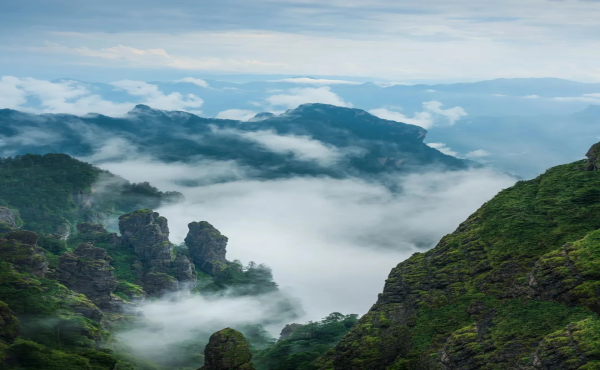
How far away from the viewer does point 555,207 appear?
96.1m

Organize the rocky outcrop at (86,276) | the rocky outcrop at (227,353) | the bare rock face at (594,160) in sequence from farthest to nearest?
the rocky outcrop at (86,276), the bare rock face at (594,160), the rocky outcrop at (227,353)

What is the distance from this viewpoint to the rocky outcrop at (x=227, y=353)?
101844 mm

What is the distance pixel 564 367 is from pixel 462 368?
555 inches

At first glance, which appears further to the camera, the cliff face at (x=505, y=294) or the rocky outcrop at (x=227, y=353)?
the rocky outcrop at (x=227, y=353)

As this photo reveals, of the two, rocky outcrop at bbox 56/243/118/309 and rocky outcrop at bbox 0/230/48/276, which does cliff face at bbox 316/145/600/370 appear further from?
rocky outcrop at bbox 56/243/118/309

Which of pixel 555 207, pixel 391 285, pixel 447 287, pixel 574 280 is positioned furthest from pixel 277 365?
pixel 574 280

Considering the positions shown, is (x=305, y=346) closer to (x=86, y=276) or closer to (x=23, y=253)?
(x=86, y=276)

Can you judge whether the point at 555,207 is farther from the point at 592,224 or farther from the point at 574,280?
the point at 574,280

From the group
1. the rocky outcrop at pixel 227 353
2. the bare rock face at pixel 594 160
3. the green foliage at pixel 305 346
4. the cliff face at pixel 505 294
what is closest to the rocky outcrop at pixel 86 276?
the green foliage at pixel 305 346

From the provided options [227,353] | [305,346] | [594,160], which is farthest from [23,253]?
[594,160]

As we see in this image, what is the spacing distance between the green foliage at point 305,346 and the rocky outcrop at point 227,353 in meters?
15.0

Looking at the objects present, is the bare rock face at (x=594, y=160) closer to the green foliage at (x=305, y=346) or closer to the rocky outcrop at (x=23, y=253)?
the green foliage at (x=305, y=346)

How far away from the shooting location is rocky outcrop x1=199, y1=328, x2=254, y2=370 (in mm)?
101844

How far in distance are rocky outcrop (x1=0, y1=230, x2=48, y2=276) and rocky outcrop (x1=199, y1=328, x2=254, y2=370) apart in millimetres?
84204
